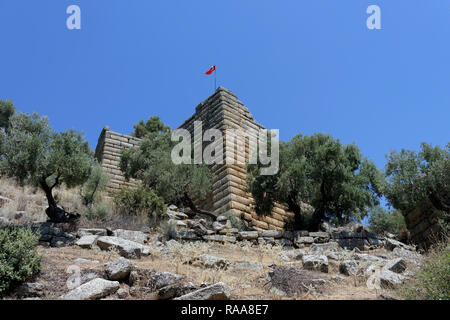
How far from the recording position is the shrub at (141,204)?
1214cm

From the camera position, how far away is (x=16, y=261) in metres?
5.54

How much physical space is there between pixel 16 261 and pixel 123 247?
232cm

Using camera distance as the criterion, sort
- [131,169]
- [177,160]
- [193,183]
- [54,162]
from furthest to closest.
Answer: [131,169] < [177,160] < [193,183] < [54,162]

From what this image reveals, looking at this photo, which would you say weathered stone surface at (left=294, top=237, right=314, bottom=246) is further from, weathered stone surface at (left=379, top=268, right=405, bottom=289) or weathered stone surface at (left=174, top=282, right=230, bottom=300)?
weathered stone surface at (left=174, top=282, right=230, bottom=300)

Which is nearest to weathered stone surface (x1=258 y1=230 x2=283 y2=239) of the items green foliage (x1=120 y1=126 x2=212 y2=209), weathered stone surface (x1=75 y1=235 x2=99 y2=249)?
green foliage (x1=120 y1=126 x2=212 y2=209)

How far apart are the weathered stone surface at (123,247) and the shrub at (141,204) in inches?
152

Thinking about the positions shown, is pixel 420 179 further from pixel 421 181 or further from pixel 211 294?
pixel 211 294

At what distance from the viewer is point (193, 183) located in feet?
44.2

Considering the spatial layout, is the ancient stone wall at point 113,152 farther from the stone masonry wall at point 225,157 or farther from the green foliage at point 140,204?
the green foliage at point 140,204

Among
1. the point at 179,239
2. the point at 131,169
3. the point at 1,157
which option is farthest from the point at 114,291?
the point at 131,169

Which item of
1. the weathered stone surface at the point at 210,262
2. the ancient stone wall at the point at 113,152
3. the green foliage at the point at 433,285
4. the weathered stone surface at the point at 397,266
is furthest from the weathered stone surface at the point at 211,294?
the ancient stone wall at the point at 113,152
